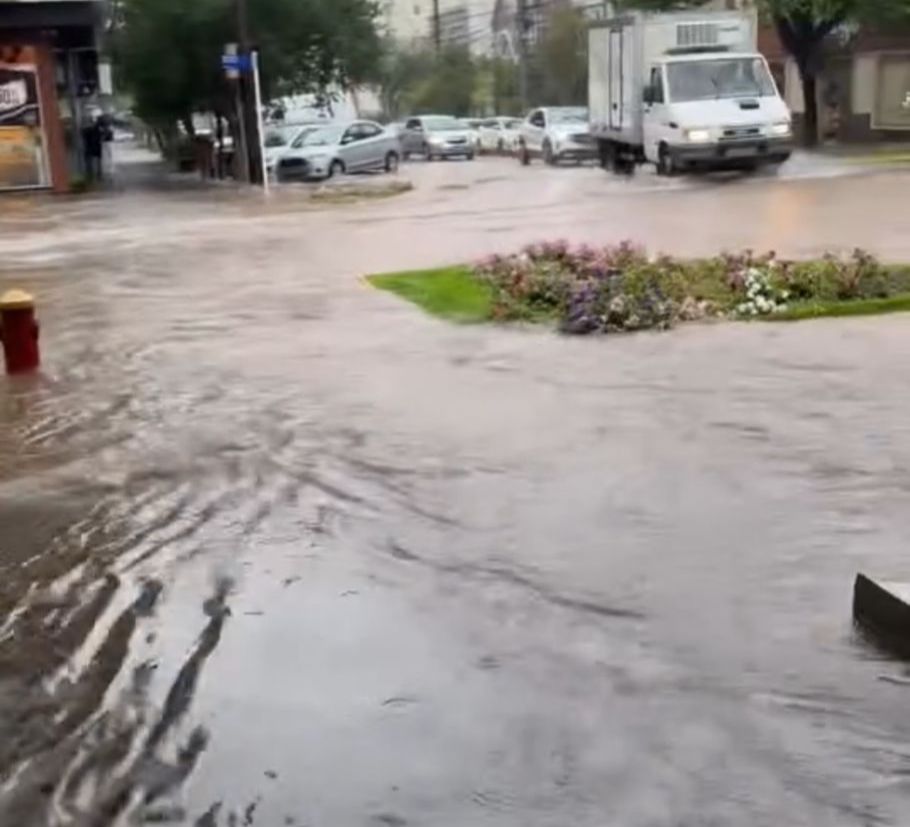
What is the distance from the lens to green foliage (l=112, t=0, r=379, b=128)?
36375mm

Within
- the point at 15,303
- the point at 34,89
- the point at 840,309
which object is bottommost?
the point at 840,309

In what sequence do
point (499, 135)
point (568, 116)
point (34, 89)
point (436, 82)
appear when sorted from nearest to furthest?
point (34, 89) → point (568, 116) → point (499, 135) → point (436, 82)

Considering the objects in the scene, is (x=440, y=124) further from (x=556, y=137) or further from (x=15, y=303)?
(x=15, y=303)

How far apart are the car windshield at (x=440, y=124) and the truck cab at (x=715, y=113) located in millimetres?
22612

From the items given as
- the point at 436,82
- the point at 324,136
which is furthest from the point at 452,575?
the point at 436,82

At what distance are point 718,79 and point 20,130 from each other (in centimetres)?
1571

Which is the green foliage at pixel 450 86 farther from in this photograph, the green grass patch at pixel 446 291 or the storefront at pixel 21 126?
the green grass patch at pixel 446 291

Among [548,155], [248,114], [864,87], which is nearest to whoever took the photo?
[248,114]

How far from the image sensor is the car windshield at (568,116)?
42306mm

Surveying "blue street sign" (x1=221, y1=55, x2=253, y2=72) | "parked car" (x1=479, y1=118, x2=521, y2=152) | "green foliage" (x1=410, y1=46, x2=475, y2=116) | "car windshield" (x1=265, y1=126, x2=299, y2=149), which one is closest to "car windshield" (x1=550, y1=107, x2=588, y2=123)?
"parked car" (x1=479, y1=118, x2=521, y2=152)

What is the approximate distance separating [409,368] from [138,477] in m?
3.13

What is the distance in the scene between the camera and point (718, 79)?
2834cm

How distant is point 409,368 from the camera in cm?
1067

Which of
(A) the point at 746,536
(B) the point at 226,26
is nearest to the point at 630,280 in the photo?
(A) the point at 746,536
